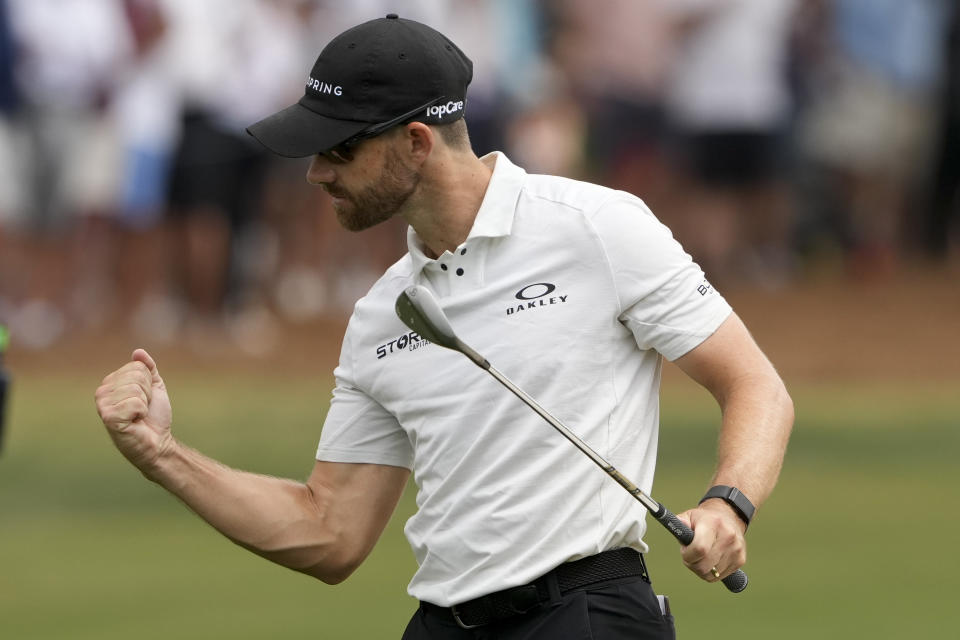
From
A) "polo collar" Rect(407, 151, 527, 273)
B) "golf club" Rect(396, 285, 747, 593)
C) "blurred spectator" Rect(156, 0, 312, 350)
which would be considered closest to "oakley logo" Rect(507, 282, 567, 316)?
"polo collar" Rect(407, 151, 527, 273)

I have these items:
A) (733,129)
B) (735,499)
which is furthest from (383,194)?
(733,129)

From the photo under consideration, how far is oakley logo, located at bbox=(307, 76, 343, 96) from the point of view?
4797mm

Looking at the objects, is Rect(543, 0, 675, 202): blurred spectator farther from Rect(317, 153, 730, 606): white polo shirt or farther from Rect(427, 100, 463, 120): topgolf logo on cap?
Rect(317, 153, 730, 606): white polo shirt

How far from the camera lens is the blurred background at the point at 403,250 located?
37.4ft

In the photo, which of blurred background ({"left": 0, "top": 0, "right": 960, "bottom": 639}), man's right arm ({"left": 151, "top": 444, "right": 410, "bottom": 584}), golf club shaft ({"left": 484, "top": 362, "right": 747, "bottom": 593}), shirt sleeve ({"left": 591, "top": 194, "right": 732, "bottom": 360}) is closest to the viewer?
golf club shaft ({"left": 484, "top": 362, "right": 747, "bottom": 593})

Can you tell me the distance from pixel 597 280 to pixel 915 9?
47.6ft

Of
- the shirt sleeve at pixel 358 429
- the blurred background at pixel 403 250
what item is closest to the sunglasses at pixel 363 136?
the shirt sleeve at pixel 358 429

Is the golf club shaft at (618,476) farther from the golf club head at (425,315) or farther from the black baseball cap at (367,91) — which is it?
the black baseball cap at (367,91)

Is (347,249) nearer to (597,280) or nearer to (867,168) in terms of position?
(867,168)

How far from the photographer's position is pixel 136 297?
1739cm

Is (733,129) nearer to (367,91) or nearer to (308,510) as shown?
(308,510)

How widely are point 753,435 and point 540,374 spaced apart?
0.50m

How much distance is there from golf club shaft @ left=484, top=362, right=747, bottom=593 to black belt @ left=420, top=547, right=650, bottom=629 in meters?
0.28

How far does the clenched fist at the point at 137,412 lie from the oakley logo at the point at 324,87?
752mm
